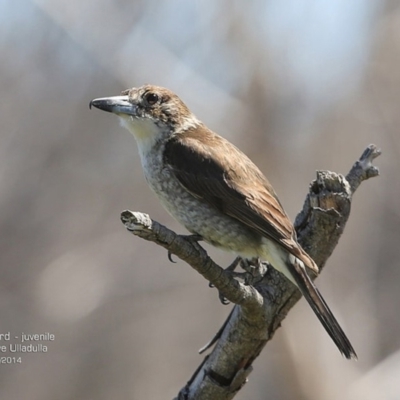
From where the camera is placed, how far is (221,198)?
3.64 m

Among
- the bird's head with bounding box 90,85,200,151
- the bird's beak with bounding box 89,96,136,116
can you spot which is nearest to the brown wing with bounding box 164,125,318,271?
the bird's head with bounding box 90,85,200,151

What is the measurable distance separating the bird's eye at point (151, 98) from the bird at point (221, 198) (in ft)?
0.16

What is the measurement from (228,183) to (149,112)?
2.02ft

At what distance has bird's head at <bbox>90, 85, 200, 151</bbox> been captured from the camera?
387cm

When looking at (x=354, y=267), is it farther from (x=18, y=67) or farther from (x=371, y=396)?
(x=18, y=67)

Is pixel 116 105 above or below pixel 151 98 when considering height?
below

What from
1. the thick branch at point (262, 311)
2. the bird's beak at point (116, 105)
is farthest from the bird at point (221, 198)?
the thick branch at point (262, 311)

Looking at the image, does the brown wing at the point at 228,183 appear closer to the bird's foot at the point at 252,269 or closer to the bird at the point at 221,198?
the bird at the point at 221,198

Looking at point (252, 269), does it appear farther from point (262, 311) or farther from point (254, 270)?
point (262, 311)

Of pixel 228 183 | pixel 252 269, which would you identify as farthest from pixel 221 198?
pixel 252 269

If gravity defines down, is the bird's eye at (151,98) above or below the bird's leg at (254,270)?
above

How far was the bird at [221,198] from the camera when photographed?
339 cm

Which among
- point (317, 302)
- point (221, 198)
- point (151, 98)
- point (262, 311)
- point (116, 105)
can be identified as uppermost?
point (151, 98)

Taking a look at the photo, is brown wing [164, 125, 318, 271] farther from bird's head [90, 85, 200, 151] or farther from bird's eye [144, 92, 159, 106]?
bird's eye [144, 92, 159, 106]
